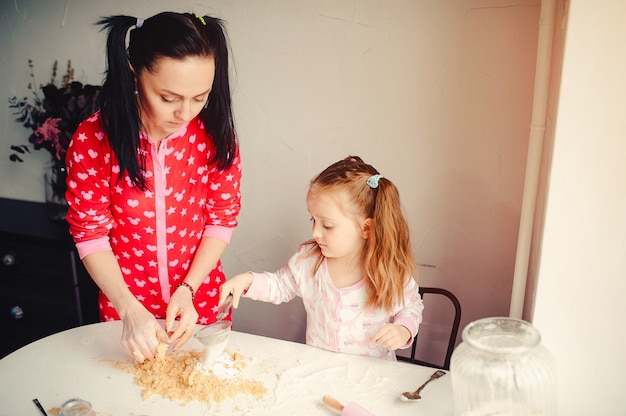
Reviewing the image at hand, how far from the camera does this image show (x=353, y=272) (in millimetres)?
1841

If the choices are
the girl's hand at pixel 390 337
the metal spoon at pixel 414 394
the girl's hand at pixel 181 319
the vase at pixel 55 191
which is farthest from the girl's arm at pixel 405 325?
the vase at pixel 55 191

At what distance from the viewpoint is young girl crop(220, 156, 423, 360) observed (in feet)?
5.68

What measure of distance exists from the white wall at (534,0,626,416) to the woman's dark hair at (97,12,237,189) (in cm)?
88

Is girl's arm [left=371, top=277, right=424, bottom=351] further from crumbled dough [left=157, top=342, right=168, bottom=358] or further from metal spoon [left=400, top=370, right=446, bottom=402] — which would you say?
crumbled dough [left=157, top=342, right=168, bottom=358]

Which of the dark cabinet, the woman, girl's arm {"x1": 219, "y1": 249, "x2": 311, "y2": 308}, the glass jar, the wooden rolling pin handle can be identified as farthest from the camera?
the dark cabinet

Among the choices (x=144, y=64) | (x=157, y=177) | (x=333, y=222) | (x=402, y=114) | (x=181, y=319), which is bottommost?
(x=181, y=319)

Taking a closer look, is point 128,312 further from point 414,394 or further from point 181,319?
point 414,394

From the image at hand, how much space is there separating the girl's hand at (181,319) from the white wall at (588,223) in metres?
0.89

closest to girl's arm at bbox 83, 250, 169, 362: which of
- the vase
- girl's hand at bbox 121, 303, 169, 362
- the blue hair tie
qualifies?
girl's hand at bbox 121, 303, 169, 362

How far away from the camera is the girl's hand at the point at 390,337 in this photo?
5.34ft

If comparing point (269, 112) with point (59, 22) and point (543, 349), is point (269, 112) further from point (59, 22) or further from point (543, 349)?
point (543, 349)

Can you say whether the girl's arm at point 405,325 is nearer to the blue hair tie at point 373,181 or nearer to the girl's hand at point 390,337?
the girl's hand at point 390,337

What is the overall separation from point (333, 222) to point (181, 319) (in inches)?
19.8

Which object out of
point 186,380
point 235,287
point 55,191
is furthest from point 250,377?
point 55,191
